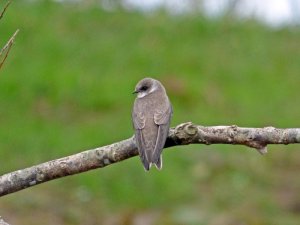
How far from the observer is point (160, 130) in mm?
6445

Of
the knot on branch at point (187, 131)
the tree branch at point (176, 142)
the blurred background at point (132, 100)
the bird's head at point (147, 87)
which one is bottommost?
the blurred background at point (132, 100)

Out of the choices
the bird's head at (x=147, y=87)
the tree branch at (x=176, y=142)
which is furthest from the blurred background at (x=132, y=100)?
the tree branch at (x=176, y=142)

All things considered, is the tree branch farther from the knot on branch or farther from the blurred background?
the blurred background

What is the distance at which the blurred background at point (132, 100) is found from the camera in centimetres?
1139

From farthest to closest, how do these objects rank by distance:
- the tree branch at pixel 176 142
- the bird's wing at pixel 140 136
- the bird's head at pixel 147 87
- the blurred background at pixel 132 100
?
the blurred background at pixel 132 100 → the bird's head at pixel 147 87 → the bird's wing at pixel 140 136 → the tree branch at pixel 176 142

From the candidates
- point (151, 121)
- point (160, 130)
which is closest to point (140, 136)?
point (160, 130)

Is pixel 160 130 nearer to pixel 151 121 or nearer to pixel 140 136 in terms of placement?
pixel 140 136

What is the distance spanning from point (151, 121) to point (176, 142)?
1.07 m

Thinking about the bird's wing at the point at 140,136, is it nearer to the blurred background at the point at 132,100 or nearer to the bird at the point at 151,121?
the bird at the point at 151,121

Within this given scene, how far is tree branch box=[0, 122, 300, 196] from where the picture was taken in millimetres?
5574

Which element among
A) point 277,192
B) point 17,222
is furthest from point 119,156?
point 277,192

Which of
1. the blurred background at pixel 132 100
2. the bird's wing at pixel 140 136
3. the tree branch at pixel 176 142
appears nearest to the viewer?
→ the tree branch at pixel 176 142

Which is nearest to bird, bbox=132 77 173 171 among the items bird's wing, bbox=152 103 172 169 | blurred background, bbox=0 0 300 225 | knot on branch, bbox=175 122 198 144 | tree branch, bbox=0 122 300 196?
bird's wing, bbox=152 103 172 169

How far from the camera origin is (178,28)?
656 inches
